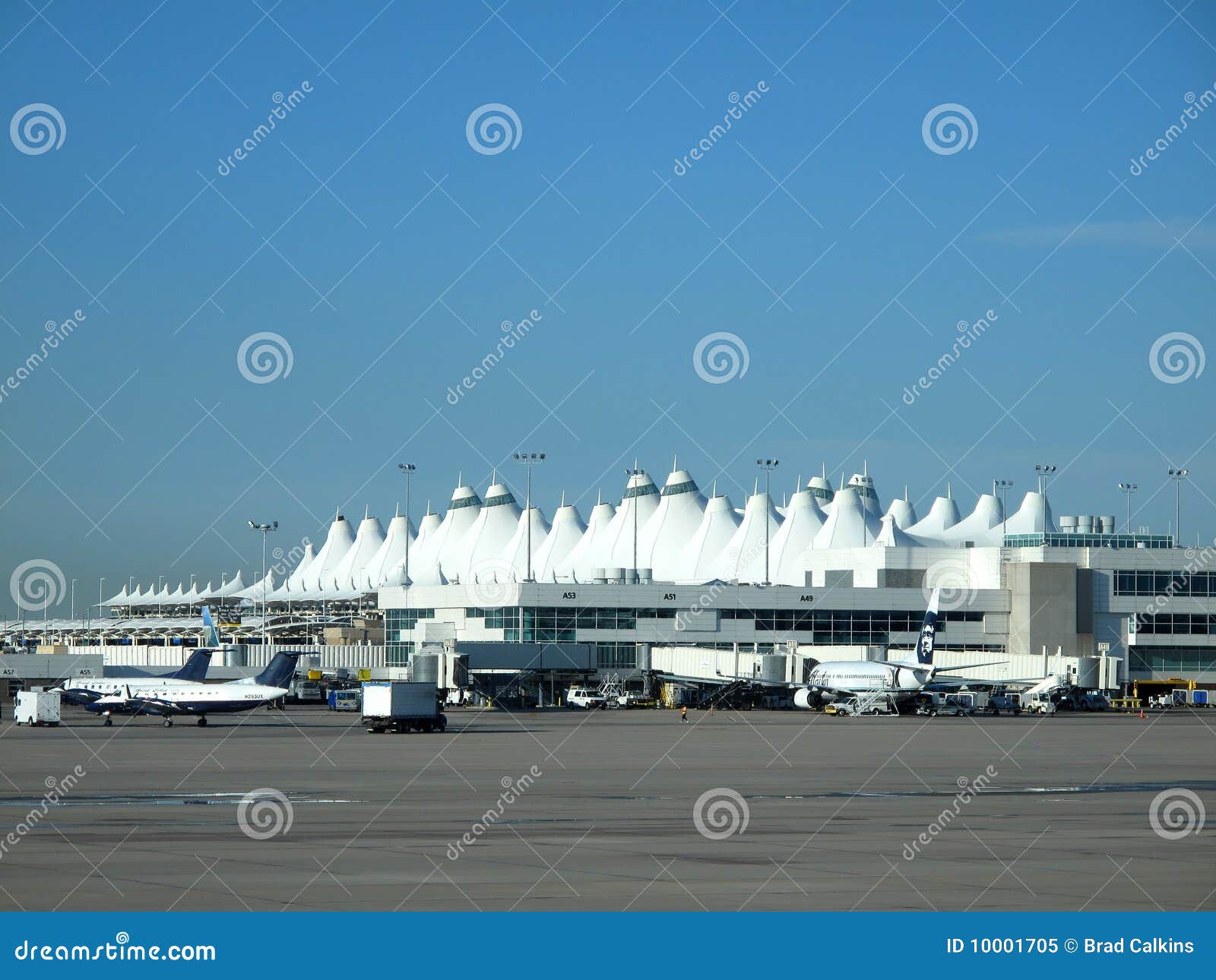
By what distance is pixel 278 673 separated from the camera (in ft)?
210

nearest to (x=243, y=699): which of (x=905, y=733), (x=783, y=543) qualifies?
(x=905, y=733)

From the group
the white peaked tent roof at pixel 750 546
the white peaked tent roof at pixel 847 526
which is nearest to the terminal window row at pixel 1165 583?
the white peaked tent roof at pixel 847 526

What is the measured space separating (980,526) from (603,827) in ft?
477

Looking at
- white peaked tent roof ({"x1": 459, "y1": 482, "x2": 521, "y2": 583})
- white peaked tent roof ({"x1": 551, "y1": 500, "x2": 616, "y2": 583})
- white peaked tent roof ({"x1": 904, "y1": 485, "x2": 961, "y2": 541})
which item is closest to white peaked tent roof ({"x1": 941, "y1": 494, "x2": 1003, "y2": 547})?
white peaked tent roof ({"x1": 904, "y1": 485, "x2": 961, "y2": 541})

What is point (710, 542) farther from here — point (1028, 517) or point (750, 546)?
point (1028, 517)

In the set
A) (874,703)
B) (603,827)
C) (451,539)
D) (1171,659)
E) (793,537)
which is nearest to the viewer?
(603,827)

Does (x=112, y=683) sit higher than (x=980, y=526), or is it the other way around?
Answer: (x=980, y=526)

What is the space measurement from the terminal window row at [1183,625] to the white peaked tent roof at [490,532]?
85947 millimetres

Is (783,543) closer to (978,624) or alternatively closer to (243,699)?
(978,624)

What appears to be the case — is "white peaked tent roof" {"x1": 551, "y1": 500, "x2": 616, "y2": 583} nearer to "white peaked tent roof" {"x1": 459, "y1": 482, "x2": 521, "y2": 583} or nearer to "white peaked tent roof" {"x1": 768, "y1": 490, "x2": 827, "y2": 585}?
"white peaked tent roof" {"x1": 459, "y1": 482, "x2": 521, "y2": 583}

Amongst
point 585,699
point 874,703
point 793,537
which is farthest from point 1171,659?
point 793,537

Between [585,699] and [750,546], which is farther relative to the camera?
[750,546]

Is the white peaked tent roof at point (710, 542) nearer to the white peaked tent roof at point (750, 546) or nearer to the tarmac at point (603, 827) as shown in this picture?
the white peaked tent roof at point (750, 546)

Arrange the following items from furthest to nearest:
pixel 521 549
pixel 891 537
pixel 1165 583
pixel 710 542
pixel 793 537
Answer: pixel 521 549 < pixel 710 542 < pixel 793 537 < pixel 891 537 < pixel 1165 583
